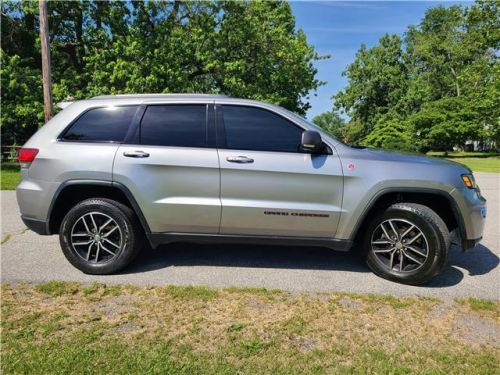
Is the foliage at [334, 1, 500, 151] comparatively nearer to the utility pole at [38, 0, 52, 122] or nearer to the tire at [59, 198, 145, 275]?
the utility pole at [38, 0, 52, 122]

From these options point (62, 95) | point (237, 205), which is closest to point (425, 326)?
point (237, 205)

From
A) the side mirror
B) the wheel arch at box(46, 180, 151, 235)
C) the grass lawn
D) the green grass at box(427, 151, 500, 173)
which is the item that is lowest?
the green grass at box(427, 151, 500, 173)

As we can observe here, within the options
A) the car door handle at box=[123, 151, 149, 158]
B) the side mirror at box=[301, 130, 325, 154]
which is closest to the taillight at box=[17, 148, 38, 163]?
the car door handle at box=[123, 151, 149, 158]

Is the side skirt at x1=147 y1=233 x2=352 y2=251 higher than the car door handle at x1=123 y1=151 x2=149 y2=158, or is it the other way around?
the car door handle at x1=123 y1=151 x2=149 y2=158

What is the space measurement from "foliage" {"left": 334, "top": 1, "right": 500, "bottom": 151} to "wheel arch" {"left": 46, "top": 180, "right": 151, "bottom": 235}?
32.2 m

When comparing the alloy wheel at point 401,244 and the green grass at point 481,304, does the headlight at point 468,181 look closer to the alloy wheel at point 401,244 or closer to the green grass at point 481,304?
the alloy wheel at point 401,244

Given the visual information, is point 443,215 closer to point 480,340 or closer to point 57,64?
point 480,340

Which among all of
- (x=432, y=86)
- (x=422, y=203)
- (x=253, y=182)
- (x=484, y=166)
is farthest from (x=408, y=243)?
(x=432, y=86)

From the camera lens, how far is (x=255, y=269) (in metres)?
4.52

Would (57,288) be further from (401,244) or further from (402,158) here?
(402,158)

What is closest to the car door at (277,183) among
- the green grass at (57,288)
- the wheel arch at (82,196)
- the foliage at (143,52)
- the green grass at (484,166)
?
the wheel arch at (82,196)

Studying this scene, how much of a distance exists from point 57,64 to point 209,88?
752cm

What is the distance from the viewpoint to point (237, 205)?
13.4 ft

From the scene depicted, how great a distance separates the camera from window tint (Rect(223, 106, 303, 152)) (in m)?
4.13
